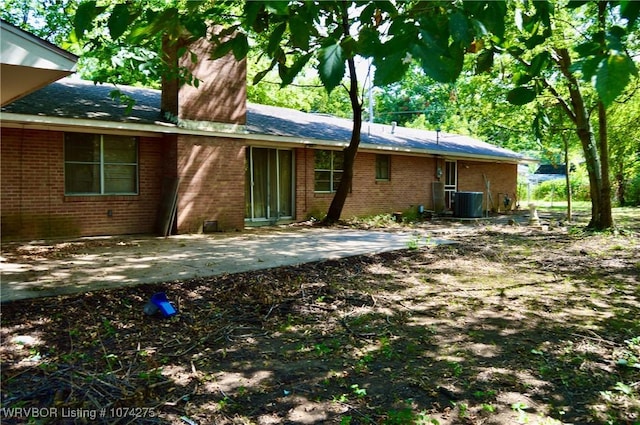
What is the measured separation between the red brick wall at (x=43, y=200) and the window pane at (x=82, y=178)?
0.17 m

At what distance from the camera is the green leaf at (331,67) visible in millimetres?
1692

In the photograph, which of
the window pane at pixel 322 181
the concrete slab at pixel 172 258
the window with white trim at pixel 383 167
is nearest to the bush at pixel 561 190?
the window with white trim at pixel 383 167

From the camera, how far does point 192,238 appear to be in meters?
11.0

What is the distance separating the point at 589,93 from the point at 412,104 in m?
42.7

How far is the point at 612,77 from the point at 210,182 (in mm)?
11270

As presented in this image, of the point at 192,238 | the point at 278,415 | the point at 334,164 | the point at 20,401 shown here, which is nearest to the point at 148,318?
the point at 20,401

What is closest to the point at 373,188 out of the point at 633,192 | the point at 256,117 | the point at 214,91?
the point at 256,117

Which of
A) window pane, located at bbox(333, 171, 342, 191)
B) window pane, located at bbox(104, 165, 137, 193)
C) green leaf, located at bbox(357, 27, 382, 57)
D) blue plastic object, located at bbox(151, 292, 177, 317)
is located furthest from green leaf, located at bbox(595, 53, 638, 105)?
window pane, located at bbox(333, 171, 342, 191)

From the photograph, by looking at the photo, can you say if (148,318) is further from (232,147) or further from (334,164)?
(334,164)

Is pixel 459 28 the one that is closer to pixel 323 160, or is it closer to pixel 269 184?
pixel 269 184

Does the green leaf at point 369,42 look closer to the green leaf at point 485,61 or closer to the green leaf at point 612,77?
the green leaf at point 612,77

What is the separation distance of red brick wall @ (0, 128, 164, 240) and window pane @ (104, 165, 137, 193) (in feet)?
0.70

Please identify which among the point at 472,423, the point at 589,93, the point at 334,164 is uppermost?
the point at 589,93

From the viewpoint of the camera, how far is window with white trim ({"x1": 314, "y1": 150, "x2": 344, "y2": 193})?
52.5ft
